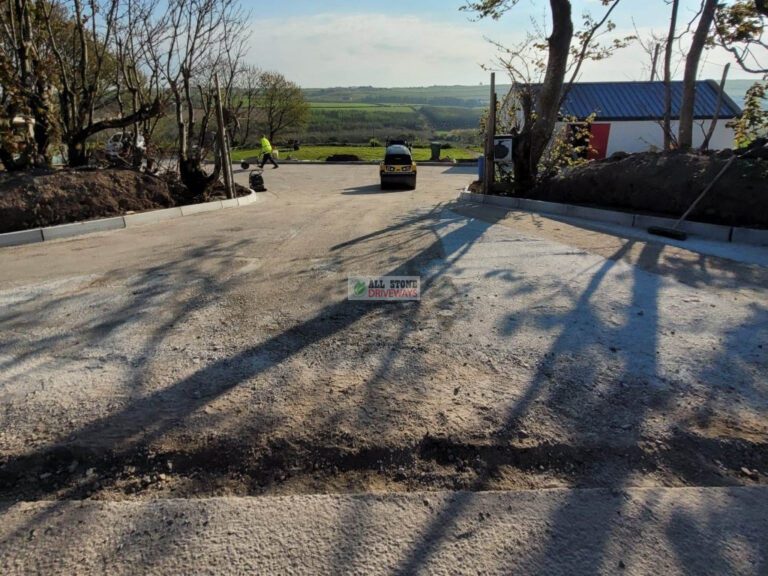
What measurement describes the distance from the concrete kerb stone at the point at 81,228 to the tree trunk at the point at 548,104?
29.9ft

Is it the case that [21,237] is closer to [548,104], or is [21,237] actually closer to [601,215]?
[601,215]

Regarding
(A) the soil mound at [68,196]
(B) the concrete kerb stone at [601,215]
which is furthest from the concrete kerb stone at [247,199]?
(B) the concrete kerb stone at [601,215]

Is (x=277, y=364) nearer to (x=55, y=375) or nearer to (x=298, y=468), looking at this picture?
(x=298, y=468)

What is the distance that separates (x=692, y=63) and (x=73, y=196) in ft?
46.2

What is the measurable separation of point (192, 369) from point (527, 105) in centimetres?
1132

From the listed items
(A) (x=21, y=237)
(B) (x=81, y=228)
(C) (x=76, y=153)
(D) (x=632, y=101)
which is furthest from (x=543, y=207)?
(D) (x=632, y=101)

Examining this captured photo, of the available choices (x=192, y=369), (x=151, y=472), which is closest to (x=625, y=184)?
(x=192, y=369)

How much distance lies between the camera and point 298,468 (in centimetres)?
250

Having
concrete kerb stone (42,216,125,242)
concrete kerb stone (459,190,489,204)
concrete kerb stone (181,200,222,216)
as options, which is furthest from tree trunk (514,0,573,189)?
concrete kerb stone (42,216,125,242)

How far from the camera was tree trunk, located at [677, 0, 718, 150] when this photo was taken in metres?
11.3

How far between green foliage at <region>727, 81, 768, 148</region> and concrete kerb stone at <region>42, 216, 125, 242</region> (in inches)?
474

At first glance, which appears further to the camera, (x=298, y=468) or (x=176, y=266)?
(x=176, y=266)

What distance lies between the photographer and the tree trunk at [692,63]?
11.3 m

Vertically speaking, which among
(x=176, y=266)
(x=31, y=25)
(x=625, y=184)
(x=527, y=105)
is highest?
(x=31, y=25)
